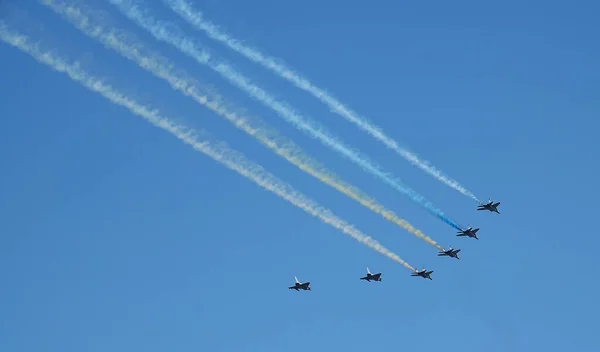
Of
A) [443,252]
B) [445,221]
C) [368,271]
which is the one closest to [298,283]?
[368,271]

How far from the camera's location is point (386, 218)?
60594 millimetres

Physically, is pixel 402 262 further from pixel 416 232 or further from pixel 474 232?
Answer: pixel 474 232

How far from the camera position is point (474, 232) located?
74.1 m

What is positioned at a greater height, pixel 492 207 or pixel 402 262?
pixel 492 207

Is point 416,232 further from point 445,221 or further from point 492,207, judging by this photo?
point 492,207

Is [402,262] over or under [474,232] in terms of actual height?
under

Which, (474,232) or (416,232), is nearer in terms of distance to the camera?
(416,232)

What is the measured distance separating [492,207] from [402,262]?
11401 mm

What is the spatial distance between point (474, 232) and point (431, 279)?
4.56m

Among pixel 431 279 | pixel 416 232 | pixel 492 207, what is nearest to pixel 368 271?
pixel 431 279

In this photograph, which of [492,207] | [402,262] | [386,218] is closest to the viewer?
[386,218]

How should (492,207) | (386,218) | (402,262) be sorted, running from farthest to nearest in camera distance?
(492,207), (402,262), (386,218)

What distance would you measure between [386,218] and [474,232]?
1526 centimetres

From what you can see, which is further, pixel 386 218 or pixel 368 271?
pixel 368 271
